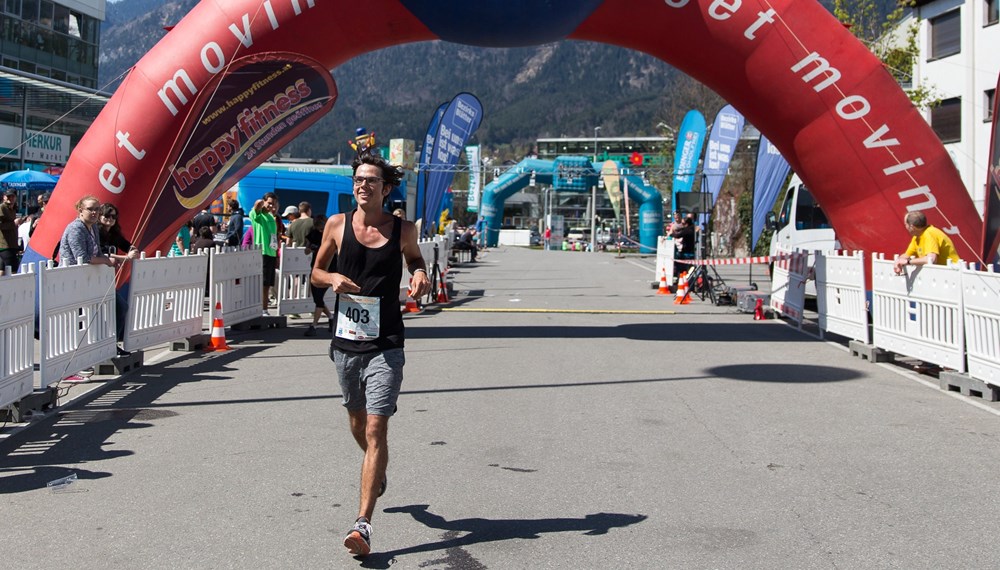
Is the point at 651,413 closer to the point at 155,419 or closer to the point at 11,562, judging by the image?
the point at 155,419

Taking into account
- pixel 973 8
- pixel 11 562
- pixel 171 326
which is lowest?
pixel 11 562

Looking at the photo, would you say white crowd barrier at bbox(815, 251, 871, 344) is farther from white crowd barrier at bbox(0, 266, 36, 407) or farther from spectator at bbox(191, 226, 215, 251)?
spectator at bbox(191, 226, 215, 251)

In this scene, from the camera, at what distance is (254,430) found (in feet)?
23.3

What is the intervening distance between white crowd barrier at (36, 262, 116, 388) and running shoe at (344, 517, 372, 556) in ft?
14.9

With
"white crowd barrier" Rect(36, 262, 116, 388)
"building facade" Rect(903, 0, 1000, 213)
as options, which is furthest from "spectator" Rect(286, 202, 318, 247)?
"building facade" Rect(903, 0, 1000, 213)

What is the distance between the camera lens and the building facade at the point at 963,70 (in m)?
Result: 30.9

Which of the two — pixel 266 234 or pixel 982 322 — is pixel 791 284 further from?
pixel 266 234

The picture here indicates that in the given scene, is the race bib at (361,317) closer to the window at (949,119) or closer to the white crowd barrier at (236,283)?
the white crowd barrier at (236,283)

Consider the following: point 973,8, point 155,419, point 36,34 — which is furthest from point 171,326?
point 36,34

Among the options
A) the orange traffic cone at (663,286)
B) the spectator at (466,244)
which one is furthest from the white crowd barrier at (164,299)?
the spectator at (466,244)

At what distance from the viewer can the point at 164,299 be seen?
10805mm

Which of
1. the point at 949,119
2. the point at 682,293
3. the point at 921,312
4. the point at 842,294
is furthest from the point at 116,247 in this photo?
the point at 949,119

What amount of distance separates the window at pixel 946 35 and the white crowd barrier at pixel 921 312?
2497cm

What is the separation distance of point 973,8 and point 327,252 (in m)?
32.1
